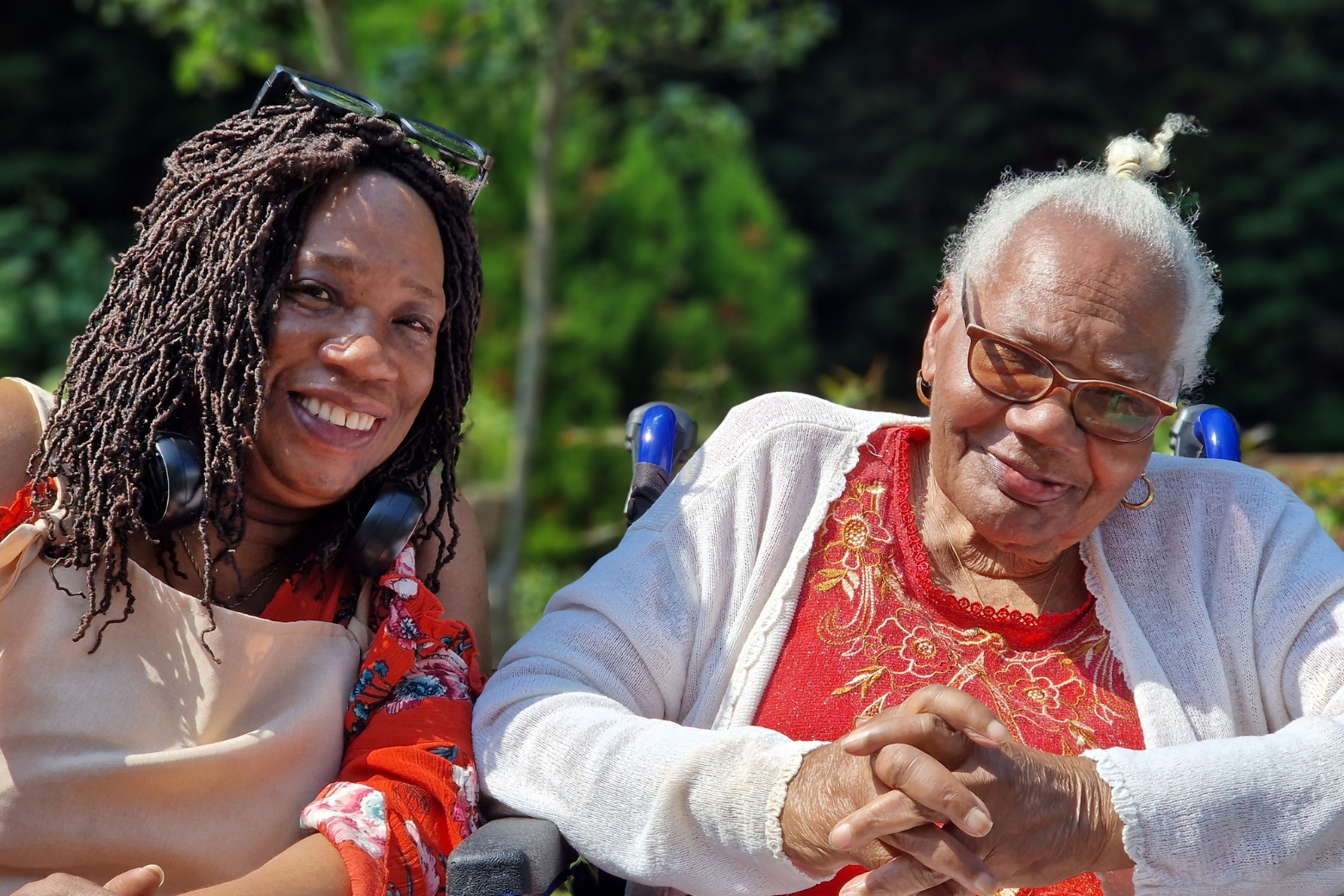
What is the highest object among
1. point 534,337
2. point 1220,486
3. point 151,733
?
point 534,337

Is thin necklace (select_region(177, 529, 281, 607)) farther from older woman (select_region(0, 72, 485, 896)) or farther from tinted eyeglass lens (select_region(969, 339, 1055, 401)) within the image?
tinted eyeglass lens (select_region(969, 339, 1055, 401))

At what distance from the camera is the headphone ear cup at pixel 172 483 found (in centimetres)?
216

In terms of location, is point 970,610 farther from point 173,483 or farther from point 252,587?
point 173,483

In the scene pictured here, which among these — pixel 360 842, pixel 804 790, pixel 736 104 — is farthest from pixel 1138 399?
pixel 736 104

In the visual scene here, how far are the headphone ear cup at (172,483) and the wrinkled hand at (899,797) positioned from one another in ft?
3.48

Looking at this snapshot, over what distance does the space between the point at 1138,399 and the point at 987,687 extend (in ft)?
1.88

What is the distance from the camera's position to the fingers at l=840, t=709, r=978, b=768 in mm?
1933

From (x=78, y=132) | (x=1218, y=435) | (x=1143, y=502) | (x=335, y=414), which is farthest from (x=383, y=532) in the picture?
(x=78, y=132)

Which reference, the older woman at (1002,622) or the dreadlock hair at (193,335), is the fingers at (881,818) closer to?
the older woman at (1002,622)

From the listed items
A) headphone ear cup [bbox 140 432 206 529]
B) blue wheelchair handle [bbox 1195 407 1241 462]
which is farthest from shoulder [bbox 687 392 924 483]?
headphone ear cup [bbox 140 432 206 529]

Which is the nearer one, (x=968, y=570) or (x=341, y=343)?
(x=341, y=343)

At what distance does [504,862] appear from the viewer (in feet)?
6.35

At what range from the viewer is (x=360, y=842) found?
6.93 feet

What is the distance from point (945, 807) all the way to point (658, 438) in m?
1.08
